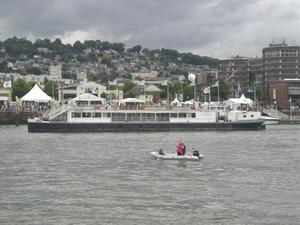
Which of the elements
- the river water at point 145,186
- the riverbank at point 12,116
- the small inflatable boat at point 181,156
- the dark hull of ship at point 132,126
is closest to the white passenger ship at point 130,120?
the dark hull of ship at point 132,126

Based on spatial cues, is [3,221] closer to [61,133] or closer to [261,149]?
[261,149]

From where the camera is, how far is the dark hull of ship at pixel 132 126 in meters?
136

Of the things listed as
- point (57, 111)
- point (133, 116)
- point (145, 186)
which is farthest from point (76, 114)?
point (145, 186)

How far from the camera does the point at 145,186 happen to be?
58.4 metres

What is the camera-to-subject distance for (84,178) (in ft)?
208

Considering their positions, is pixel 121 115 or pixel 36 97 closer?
pixel 121 115

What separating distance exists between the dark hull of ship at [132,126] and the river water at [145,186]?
125 ft

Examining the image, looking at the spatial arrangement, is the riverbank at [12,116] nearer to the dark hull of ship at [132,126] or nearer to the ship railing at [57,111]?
the ship railing at [57,111]

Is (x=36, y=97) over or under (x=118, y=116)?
over

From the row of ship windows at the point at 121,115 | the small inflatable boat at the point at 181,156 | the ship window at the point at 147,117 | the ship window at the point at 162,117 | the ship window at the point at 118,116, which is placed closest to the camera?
the small inflatable boat at the point at 181,156

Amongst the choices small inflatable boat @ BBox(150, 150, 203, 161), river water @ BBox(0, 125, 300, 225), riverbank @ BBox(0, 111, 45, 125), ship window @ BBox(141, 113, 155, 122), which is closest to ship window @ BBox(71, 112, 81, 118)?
ship window @ BBox(141, 113, 155, 122)

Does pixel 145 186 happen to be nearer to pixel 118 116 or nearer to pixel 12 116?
pixel 118 116

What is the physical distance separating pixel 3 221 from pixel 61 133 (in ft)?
289

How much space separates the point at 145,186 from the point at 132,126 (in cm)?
8120
